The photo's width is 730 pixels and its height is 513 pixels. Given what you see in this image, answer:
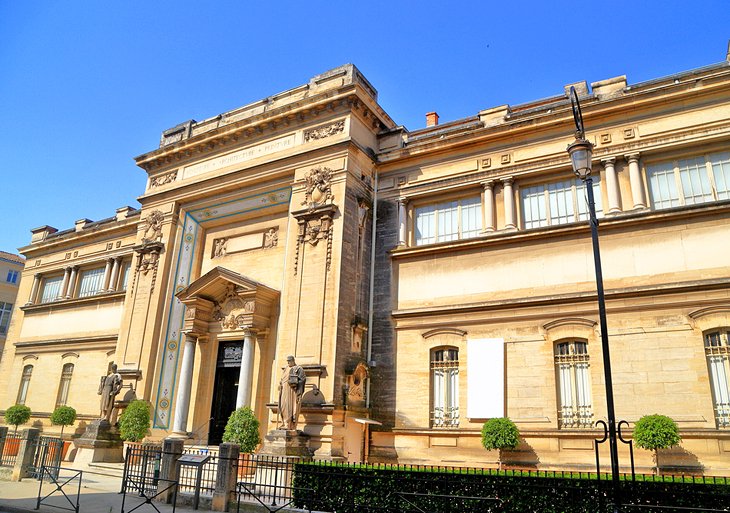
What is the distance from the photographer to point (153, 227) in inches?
899

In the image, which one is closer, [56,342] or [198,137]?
[198,137]

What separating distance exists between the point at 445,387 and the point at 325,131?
939 centimetres

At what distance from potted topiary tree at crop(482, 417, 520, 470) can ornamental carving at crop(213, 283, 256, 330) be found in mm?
8324

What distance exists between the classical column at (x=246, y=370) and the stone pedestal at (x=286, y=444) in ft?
8.88

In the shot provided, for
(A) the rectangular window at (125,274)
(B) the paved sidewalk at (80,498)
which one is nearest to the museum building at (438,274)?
(B) the paved sidewalk at (80,498)

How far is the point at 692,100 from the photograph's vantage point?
51.2 feet

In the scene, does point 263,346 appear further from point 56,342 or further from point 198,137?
point 56,342

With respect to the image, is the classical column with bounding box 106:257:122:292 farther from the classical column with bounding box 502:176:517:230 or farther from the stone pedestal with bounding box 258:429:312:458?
the classical column with bounding box 502:176:517:230

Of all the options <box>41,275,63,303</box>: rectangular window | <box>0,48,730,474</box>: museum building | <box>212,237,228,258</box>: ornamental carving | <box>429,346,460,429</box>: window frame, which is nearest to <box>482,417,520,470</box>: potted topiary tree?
<box>0,48,730,474</box>: museum building

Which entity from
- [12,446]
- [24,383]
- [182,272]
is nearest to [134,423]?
[12,446]

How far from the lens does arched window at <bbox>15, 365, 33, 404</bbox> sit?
28656 mm

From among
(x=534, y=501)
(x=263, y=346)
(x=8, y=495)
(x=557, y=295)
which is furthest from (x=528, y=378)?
(x=8, y=495)

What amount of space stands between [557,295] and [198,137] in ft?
48.2

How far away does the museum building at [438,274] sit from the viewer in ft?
47.2
